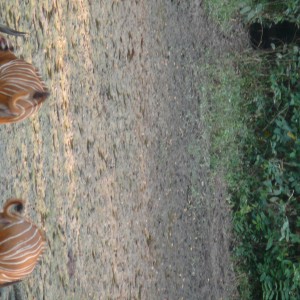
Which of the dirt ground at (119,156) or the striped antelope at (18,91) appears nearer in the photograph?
the striped antelope at (18,91)

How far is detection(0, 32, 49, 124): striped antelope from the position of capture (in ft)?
3.70

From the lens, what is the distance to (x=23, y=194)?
201cm

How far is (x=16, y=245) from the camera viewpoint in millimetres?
1182

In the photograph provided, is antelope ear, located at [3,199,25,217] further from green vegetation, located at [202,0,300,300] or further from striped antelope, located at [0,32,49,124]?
green vegetation, located at [202,0,300,300]

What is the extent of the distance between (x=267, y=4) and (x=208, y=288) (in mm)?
1817

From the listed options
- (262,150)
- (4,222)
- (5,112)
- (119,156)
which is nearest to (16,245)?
(4,222)

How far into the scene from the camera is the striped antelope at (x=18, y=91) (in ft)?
3.70

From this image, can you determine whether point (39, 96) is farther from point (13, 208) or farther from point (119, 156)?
point (119, 156)

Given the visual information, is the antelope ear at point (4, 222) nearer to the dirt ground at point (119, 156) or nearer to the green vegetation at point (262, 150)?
the dirt ground at point (119, 156)

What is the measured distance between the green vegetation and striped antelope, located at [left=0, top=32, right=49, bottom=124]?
107 inches

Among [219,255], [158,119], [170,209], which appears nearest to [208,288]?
[219,255]

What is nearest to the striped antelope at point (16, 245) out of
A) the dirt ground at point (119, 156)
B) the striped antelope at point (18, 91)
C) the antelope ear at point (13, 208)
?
the antelope ear at point (13, 208)

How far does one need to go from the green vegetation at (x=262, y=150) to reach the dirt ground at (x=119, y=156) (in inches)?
6.9

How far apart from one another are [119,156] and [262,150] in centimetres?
169
